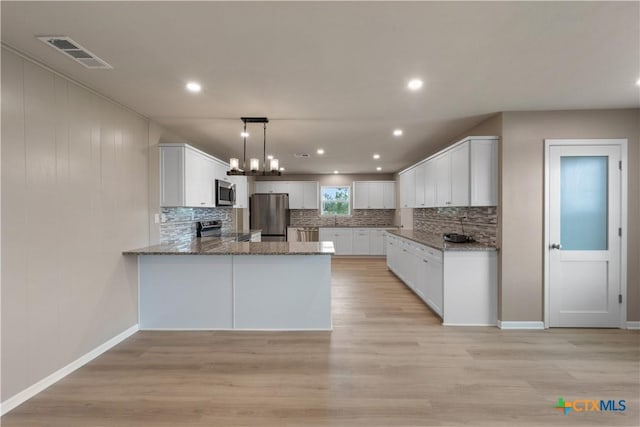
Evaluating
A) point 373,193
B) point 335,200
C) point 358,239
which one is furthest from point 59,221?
point 373,193

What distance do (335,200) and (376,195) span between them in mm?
1180

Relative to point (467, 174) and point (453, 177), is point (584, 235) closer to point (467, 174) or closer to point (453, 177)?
point (467, 174)

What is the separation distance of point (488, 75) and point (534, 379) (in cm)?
248

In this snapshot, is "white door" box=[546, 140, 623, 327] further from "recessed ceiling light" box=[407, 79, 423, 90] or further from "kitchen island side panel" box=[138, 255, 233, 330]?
"kitchen island side panel" box=[138, 255, 233, 330]

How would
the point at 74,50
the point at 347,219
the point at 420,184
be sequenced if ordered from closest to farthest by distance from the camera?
the point at 74,50, the point at 420,184, the point at 347,219

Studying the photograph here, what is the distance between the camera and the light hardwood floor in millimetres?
1991

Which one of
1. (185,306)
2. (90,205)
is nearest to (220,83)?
(90,205)

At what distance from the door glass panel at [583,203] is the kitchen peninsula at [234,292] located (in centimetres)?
269

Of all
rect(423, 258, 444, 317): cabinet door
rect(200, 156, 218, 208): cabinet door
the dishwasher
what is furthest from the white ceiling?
the dishwasher

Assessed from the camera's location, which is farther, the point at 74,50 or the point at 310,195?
the point at 310,195

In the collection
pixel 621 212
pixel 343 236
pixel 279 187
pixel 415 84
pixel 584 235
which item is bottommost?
pixel 343 236

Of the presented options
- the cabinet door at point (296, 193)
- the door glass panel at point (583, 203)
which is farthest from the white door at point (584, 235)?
the cabinet door at point (296, 193)

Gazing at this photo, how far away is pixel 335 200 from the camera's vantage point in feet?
28.9

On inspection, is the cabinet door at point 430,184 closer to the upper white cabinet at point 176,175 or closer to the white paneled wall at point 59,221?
the upper white cabinet at point 176,175
